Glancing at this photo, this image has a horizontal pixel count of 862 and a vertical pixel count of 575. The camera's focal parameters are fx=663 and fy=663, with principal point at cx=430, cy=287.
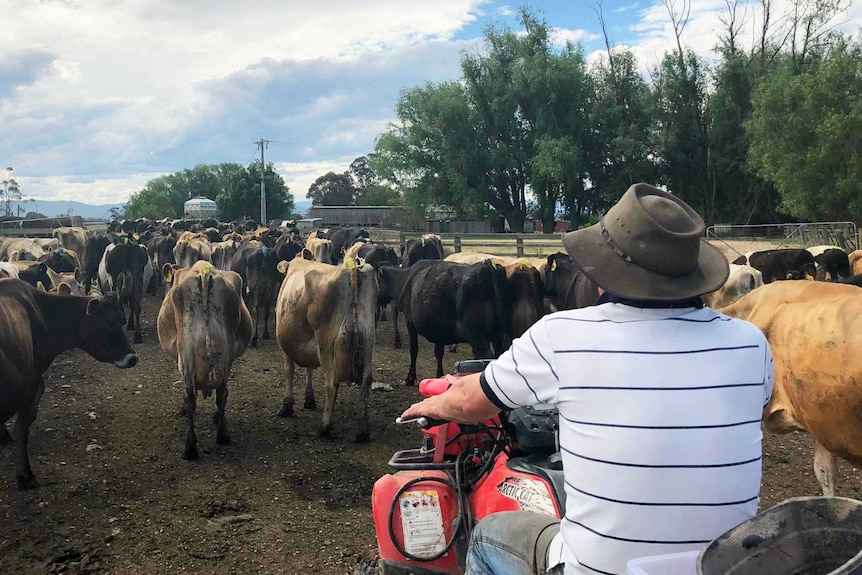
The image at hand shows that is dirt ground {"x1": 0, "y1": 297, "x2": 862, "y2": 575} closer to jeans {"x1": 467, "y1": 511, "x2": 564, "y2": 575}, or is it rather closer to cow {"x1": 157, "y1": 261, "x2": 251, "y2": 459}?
cow {"x1": 157, "y1": 261, "x2": 251, "y2": 459}

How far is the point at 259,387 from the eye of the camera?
349 inches

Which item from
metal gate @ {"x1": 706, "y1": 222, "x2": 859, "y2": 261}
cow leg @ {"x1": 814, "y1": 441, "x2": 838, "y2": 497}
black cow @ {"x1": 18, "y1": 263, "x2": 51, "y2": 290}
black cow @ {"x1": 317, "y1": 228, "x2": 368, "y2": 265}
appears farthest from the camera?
black cow @ {"x1": 317, "y1": 228, "x2": 368, "y2": 265}

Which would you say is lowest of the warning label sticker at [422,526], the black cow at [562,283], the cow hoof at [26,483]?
the cow hoof at [26,483]

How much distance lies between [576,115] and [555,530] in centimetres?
3812

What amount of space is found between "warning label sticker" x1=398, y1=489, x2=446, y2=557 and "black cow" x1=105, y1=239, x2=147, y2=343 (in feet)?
35.5

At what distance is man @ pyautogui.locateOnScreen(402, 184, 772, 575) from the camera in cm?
173

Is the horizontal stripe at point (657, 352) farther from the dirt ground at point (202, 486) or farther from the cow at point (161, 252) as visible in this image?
the cow at point (161, 252)

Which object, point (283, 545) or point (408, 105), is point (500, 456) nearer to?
point (283, 545)

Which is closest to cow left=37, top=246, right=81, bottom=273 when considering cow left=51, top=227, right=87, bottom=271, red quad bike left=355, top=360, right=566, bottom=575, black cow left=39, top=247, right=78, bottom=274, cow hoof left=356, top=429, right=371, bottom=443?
black cow left=39, top=247, right=78, bottom=274

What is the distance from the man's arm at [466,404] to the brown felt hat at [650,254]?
0.52m

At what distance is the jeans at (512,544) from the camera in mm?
2164

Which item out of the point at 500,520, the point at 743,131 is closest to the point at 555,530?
the point at 500,520

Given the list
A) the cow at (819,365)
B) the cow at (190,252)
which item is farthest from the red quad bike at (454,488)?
the cow at (190,252)

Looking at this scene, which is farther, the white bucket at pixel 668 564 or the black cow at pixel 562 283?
the black cow at pixel 562 283
